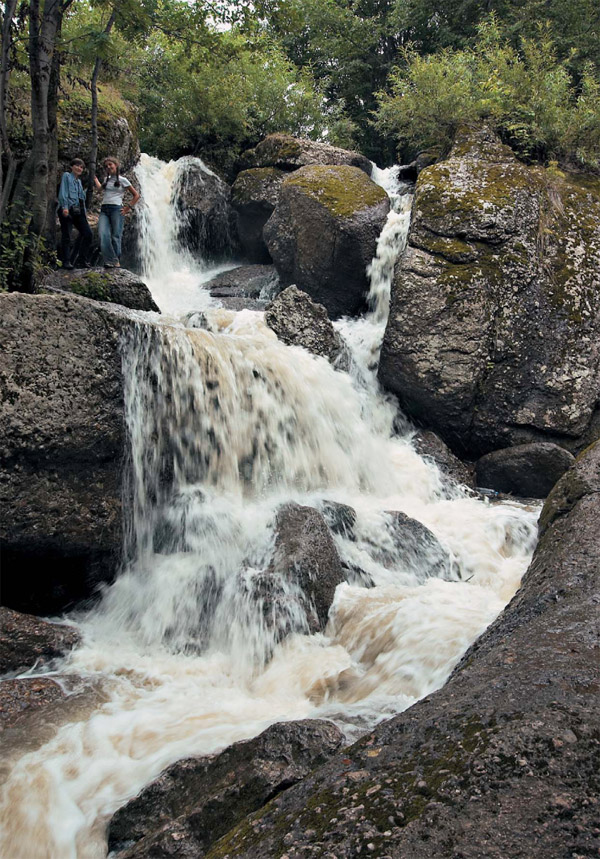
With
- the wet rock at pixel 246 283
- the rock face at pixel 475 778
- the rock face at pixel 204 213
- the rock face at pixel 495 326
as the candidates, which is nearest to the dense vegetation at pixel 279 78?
the rock face at pixel 204 213

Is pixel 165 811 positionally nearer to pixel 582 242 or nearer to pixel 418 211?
pixel 418 211

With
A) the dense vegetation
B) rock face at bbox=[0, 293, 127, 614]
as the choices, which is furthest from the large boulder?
the dense vegetation

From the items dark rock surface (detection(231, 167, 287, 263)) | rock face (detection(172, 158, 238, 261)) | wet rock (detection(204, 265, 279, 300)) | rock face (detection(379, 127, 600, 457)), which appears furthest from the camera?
dark rock surface (detection(231, 167, 287, 263))

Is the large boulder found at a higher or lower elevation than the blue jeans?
lower

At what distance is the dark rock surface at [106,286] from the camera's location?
31.6 feet

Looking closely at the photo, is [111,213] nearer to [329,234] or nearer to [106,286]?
[106,286]

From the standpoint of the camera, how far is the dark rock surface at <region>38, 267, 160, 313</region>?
9.62 meters

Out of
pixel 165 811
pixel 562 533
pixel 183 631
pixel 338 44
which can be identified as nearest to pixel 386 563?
pixel 183 631

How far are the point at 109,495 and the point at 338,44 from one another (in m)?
24.9

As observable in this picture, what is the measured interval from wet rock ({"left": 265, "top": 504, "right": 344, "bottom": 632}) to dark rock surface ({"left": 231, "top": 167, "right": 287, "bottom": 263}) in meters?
11.3

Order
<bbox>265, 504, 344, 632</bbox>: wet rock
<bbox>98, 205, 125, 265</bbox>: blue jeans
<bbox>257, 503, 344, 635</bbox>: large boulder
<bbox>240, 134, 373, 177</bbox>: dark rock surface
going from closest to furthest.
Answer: <bbox>257, 503, 344, 635</bbox>: large boulder → <bbox>265, 504, 344, 632</bbox>: wet rock → <bbox>98, 205, 125, 265</bbox>: blue jeans → <bbox>240, 134, 373, 177</bbox>: dark rock surface

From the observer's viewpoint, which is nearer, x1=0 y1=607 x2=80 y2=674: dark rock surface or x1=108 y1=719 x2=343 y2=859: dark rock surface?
x1=108 y1=719 x2=343 y2=859: dark rock surface

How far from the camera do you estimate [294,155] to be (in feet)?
54.3

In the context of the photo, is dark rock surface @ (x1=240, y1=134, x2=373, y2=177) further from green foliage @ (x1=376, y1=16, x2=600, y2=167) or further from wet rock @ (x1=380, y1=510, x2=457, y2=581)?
wet rock @ (x1=380, y1=510, x2=457, y2=581)
